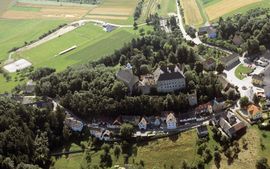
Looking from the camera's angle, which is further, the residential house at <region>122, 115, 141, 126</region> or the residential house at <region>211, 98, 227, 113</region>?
the residential house at <region>122, 115, 141, 126</region>

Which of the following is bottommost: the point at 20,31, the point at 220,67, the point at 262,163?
the point at 262,163

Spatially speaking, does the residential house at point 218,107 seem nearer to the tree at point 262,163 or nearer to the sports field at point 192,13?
the tree at point 262,163

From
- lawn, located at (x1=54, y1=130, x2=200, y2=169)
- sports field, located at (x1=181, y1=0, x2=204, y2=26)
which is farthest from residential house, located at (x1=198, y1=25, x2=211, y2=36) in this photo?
lawn, located at (x1=54, y1=130, x2=200, y2=169)

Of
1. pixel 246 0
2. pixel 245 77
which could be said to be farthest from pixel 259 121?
pixel 246 0

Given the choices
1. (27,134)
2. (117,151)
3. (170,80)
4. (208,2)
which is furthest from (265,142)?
(208,2)

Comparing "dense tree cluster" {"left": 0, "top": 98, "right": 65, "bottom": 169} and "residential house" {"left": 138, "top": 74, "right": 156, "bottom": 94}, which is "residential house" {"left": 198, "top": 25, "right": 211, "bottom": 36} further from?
"dense tree cluster" {"left": 0, "top": 98, "right": 65, "bottom": 169}

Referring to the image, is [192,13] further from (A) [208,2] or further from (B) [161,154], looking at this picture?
(B) [161,154]
